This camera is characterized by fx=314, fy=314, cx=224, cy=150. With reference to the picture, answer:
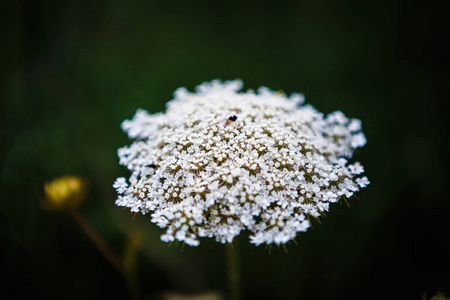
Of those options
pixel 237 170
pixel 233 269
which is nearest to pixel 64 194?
pixel 233 269

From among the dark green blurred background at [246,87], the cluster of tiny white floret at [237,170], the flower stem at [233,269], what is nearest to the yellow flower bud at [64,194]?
the dark green blurred background at [246,87]

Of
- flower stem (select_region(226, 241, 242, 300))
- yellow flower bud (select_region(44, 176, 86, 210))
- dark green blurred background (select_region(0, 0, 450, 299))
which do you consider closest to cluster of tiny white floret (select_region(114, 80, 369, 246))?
flower stem (select_region(226, 241, 242, 300))

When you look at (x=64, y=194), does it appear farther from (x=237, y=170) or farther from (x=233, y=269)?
(x=237, y=170)

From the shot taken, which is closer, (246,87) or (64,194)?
(64,194)

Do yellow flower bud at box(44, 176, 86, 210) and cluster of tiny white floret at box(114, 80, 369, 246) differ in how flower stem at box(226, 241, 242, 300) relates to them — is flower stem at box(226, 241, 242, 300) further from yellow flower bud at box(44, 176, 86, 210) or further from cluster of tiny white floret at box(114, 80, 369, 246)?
yellow flower bud at box(44, 176, 86, 210)

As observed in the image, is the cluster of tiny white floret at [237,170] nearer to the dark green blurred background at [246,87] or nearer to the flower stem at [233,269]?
the flower stem at [233,269]

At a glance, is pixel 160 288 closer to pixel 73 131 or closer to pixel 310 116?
pixel 73 131
